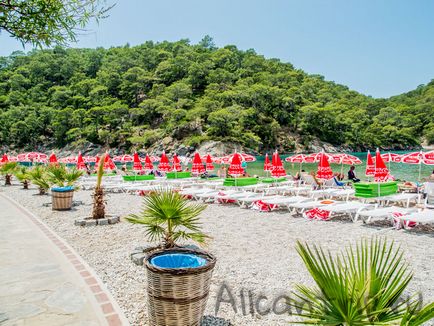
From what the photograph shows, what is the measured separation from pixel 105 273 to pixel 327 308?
360cm

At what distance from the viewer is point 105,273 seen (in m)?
4.66

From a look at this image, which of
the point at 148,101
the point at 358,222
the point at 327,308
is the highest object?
the point at 148,101

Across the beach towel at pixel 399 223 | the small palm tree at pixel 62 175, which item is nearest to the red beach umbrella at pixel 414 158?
the beach towel at pixel 399 223

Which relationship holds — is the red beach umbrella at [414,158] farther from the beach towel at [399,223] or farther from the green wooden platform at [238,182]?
the green wooden platform at [238,182]

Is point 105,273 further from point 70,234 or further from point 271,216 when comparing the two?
point 271,216

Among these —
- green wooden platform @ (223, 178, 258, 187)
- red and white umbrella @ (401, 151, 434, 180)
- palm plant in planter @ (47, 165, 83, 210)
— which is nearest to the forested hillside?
green wooden platform @ (223, 178, 258, 187)

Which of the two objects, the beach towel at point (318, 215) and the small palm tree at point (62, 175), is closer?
the beach towel at point (318, 215)

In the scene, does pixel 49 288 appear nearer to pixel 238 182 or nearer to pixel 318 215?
pixel 318 215

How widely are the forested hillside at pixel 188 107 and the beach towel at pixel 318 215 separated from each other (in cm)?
5114

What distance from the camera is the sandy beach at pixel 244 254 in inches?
142

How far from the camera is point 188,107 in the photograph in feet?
237

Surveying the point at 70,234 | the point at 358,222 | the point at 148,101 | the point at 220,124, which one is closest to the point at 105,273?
the point at 70,234

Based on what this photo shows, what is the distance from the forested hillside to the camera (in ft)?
220

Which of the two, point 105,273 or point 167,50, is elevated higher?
point 167,50
